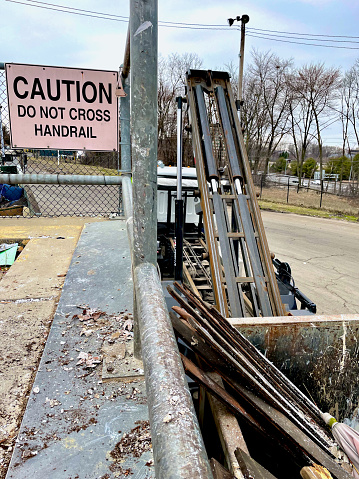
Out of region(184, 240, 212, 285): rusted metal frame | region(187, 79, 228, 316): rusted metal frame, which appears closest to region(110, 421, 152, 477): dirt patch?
region(187, 79, 228, 316): rusted metal frame

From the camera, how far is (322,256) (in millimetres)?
10008

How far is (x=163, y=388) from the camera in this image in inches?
29.0

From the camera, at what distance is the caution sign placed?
128 inches

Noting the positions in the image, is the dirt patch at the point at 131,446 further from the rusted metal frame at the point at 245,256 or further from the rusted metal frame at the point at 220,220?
the rusted metal frame at the point at 245,256

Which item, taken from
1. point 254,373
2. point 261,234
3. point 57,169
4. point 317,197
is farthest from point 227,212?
point 317,197

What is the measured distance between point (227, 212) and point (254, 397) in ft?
10.7

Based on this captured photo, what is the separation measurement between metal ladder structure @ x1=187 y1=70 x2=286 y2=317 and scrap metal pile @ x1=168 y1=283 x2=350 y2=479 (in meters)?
1.92

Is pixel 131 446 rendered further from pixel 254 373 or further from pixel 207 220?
pixel 207 220

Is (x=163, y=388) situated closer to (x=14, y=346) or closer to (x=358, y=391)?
(x=14, y=346)

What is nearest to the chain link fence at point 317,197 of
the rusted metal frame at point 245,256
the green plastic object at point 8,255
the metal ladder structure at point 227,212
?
the metal ladder structure at point 227,212

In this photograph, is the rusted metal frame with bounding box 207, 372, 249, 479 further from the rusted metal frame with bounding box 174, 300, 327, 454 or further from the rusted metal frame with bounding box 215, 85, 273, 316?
the rusted metal frame with bounding box 215, 85, 273, 316

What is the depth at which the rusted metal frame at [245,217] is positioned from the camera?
13.2 feet

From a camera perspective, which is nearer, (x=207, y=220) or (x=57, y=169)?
(x=207, y=220)

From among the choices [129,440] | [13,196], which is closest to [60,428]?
[129,440]
